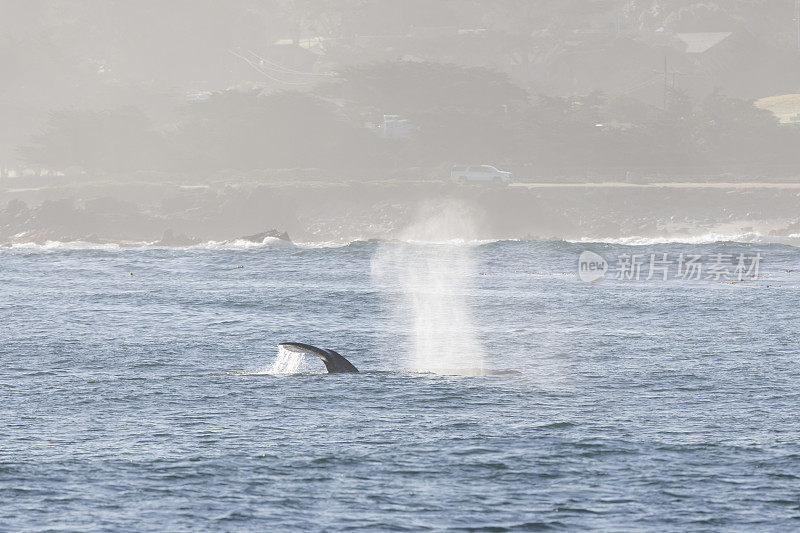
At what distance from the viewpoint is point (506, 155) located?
5148 inches

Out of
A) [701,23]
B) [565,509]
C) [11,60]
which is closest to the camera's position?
[565,509]

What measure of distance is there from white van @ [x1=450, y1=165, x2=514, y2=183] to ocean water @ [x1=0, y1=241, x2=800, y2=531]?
64.7 m

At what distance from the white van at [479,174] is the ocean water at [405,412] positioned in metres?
64.7

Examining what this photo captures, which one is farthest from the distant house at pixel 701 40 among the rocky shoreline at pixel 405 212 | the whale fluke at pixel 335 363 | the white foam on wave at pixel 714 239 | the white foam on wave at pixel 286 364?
the whale fluke at pixel 335 363

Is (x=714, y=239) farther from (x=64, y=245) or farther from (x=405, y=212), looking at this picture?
(x=64, y=245)

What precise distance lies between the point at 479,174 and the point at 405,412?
94.0m

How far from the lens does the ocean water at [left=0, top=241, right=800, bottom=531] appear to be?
20266mm

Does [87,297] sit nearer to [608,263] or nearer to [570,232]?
[608,263]

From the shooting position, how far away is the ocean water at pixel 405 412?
2027cm

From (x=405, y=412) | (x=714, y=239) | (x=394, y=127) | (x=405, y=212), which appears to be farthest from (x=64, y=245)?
(x=405, y=412)

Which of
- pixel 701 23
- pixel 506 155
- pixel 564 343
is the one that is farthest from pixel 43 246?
pixel 701 23

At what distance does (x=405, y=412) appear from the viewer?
27.3 metres

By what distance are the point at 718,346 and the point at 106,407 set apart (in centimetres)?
2037

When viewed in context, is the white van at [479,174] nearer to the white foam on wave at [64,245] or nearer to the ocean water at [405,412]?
the white foam on wave at [64,245]
